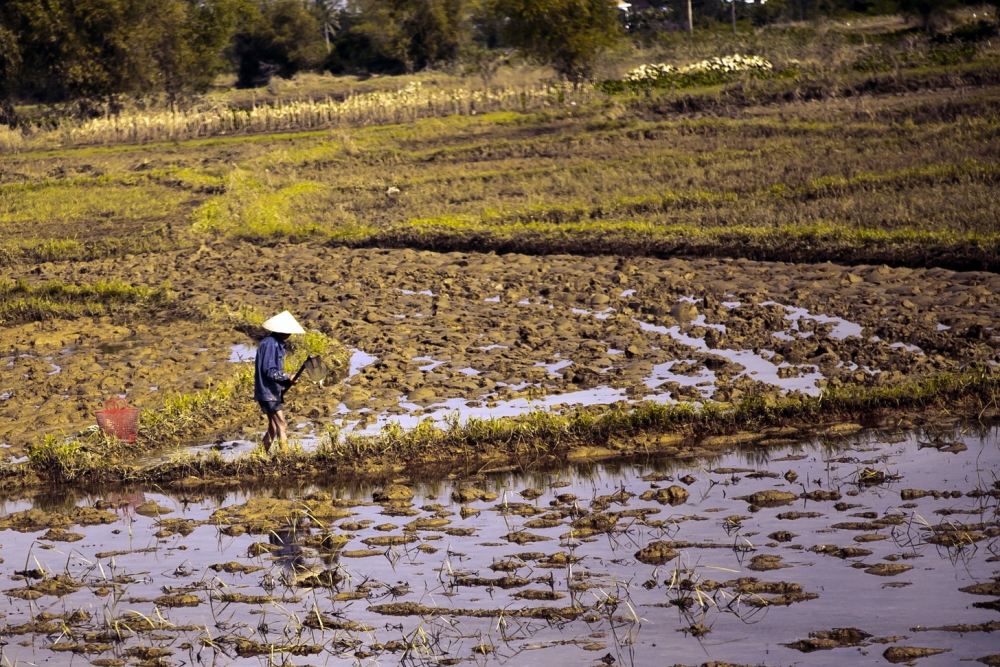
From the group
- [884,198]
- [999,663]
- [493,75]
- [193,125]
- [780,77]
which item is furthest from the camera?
[493,75]

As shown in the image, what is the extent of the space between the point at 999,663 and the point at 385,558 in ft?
9.93

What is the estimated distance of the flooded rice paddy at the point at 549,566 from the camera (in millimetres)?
4766

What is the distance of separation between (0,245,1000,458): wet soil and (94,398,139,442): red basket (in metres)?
0.69

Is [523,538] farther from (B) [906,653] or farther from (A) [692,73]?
(A) [692,73]

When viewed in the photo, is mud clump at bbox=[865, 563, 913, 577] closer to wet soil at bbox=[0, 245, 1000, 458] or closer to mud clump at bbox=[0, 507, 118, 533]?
wet soil at bbox=[0, 245, 1000, 458]

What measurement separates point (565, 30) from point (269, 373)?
2665cm

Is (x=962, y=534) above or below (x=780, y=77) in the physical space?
below

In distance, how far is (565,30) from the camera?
32.5 m

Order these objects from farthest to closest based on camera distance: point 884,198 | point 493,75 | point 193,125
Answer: point 493,75 < point 193,125 < point 884,198

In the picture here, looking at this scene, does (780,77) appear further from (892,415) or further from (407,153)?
(892,415)

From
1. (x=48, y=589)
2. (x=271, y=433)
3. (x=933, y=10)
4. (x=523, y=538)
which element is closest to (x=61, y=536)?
(x=48, y=589)

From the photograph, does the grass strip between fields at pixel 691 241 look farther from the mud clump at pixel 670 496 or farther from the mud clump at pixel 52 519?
the mud clump at pixel 52 519

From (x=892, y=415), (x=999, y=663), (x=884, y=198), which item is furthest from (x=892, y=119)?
(x=999, y=663)

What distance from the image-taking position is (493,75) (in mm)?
38250
